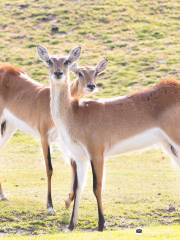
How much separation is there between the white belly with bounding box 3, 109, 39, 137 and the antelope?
2635 millimetres

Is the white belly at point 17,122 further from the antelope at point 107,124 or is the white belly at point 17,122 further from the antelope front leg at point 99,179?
the antelope front leg at point 99,179

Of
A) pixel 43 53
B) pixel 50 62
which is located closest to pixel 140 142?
pixel 50 62

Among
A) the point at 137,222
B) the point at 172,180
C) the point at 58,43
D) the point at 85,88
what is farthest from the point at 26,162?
the point at 58,43

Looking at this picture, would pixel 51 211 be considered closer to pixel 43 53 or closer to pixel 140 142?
pixel 140 142

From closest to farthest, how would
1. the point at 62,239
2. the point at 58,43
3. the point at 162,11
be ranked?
the point at 62,239
the point at 58,43
the point at 162,11

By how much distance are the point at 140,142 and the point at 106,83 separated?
64.3 ft

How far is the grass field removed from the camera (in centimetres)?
1391

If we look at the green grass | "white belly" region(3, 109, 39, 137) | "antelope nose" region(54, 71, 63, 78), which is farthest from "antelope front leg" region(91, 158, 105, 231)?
"white belly" region(3, 109, 39, 137)

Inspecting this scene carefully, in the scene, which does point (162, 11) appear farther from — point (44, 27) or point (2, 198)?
point (2, 198)

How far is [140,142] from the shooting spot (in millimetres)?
13109

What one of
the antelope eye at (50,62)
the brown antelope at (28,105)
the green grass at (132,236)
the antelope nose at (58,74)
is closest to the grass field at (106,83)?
the green grass at (132,236)

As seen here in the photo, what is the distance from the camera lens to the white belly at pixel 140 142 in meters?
13.0

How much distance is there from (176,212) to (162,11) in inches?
1086

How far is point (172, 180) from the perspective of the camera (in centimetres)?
1792
